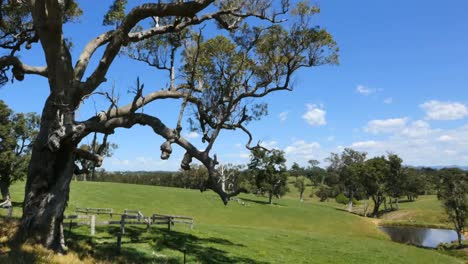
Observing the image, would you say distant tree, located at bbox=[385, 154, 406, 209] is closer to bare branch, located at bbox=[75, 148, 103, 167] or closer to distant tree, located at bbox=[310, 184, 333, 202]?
distant tree, located at bbox=[310, 184, 333, 202]

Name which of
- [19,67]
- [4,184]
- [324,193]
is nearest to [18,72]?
[19,67]

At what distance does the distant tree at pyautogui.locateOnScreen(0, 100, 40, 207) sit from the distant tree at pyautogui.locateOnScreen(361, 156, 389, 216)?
7595 centimetres

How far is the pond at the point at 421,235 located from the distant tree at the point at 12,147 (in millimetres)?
50641

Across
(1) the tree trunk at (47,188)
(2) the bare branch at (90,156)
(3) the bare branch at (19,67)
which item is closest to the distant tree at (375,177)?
(3) the bare branch at (19,67)

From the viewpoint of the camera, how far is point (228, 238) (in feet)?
109

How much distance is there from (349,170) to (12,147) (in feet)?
285

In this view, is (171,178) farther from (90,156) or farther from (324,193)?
(90,156)

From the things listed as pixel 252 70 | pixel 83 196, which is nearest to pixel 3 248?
pixel 252 70

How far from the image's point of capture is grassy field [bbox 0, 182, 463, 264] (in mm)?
21047

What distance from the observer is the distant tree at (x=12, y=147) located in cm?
3959

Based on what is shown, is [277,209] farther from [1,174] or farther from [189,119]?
[189,119]

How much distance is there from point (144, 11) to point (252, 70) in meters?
11.1

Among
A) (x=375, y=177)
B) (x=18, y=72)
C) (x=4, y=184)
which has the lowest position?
(x=4, y=184)

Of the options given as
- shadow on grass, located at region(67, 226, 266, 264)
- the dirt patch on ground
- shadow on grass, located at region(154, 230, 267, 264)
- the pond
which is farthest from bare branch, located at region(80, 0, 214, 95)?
the dirt patch on ground
